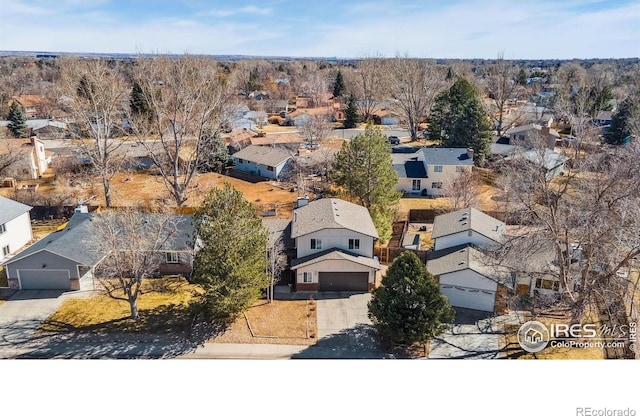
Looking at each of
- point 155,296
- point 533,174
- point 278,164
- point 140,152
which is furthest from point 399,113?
point 155,296

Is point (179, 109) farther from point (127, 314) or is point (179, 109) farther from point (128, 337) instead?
point (128, 337)

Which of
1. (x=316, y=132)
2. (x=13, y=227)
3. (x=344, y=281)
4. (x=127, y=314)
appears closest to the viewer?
(x=127, y=314)

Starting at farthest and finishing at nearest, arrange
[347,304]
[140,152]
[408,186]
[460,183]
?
[140,152]
[408,186]
[460,183]
[347,304]

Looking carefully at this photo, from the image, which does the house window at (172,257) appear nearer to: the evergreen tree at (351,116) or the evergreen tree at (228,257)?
the evergreen tree at (228,257)

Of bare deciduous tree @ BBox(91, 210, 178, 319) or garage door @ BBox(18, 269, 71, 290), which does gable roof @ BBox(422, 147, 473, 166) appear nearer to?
bare deciduous tree @ BBox(91, 210, 178, 319)

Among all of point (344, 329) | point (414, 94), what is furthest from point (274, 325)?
point (414, 94)
